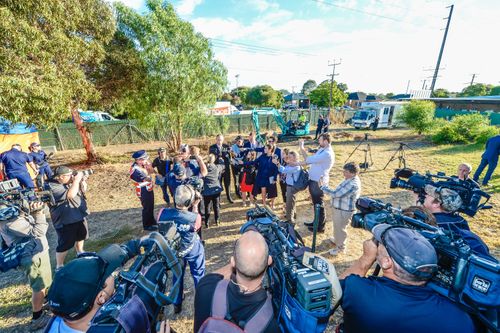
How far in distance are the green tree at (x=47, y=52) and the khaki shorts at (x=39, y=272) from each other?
5.22 m

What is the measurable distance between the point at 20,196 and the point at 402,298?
447 cm

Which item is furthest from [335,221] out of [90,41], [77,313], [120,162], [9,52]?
[120,162]

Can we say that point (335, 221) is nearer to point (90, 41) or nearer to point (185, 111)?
point (185, 111)

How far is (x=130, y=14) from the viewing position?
10.1 metres

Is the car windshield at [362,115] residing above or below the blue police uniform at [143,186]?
above

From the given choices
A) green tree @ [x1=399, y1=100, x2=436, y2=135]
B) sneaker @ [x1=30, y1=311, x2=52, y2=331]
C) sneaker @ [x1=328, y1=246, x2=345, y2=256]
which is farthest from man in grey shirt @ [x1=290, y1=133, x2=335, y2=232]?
green tree @ [x1=399, y1=100, x2=436, y2=135]

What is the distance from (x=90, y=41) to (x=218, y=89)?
5856 mm

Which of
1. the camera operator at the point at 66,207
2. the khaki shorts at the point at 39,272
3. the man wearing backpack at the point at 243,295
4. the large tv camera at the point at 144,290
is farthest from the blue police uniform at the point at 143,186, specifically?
the man wearing backpack at the point at 243,295

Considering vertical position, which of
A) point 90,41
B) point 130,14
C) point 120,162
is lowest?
point 120,162

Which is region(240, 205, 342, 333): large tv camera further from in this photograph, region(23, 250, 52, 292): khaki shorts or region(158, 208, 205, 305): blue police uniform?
region(23, 250, 52, 292): khaki shorts

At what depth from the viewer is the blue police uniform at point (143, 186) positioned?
4.91 meters

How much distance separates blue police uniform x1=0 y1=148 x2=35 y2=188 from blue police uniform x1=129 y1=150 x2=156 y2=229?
13.8ft

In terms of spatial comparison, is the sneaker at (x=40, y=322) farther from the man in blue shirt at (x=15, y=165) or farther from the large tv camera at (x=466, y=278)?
the man in blue shirt at (x=15, y=165)

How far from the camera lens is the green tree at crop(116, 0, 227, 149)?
10.1 m
